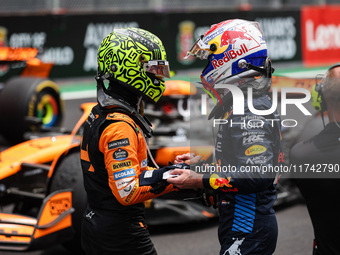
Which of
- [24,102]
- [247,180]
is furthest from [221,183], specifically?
[24,102]

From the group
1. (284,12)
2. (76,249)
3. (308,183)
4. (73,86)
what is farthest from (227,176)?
(284,12)

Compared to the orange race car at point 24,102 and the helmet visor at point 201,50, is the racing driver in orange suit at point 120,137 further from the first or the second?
the orange race car at point 24,102

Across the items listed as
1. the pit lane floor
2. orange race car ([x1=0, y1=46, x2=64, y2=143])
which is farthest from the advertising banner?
the pit lane floor

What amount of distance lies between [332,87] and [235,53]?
0.53m

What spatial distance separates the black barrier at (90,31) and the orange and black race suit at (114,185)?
431 inches

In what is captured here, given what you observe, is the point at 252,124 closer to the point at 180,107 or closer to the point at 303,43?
the point at 180,107

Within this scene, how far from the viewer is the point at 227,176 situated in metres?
2.79

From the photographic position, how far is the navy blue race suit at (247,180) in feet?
9.07

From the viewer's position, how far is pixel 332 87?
3027 mm

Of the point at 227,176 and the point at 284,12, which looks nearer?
the point at 227,176

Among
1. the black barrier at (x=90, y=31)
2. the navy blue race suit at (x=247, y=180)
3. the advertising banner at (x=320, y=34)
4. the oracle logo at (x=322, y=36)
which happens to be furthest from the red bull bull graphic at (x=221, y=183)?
the oracle logo at (x=322, y=36)

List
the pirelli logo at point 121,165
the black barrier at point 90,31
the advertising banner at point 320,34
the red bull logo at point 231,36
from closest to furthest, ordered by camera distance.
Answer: the pirelli logo at point 121,165, the red bull logo at point 231,36, the black barrier at point 90,31, the advertising banner at point 320,34

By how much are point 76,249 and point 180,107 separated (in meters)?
2.10

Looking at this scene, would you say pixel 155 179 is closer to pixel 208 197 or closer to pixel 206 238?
pixel 208 197
